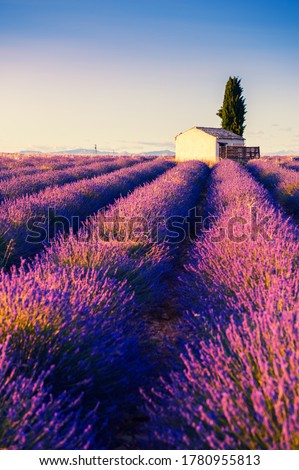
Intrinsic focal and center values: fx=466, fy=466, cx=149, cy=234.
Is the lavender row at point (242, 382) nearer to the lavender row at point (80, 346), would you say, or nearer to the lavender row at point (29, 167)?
the lavender row at point (80, 346)

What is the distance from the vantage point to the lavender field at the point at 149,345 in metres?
1.76

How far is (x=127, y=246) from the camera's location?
437cm

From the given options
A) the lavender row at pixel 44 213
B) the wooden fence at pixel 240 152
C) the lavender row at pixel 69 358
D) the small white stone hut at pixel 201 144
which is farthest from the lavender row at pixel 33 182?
the small white stone hut at pixel 201 144

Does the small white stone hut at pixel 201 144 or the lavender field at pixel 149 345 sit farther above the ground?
the small white stone hut at pixel 201 144

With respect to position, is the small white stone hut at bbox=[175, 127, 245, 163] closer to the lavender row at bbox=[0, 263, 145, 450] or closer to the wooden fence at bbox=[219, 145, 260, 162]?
the wooden fence at bbox=[219, 145, 260, 162]

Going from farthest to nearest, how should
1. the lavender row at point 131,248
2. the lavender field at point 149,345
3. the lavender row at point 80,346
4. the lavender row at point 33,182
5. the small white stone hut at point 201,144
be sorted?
the small white stone hut at point 201,144
the lavender row at point 33,182
the lavender row at point 131,248
the lavender row at point 80,346
the lavender field at point 149,345

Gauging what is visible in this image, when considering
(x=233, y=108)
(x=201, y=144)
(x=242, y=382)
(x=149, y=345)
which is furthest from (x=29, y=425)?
(x=233, y=108)

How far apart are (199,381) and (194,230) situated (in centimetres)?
597

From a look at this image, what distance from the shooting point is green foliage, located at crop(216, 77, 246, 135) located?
1702 inches

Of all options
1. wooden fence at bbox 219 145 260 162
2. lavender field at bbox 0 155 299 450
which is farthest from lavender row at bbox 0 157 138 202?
wooden fence at bbox 219 145 260 162

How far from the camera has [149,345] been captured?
3.28m

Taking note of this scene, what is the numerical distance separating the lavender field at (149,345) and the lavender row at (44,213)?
0.20 ft
